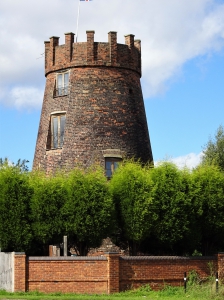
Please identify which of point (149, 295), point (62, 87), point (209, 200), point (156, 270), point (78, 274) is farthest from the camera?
point (62, 87)

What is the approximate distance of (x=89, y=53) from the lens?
141 ft

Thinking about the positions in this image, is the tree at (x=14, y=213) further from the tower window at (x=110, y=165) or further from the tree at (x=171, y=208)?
the tower window at (x=110, y=165)

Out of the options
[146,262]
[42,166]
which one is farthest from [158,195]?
[42,166]

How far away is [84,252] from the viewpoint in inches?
1388

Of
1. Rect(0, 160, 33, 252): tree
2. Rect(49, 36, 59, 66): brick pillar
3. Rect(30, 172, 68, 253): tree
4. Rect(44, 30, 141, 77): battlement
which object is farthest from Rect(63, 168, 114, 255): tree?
Rect(49, 36, 59, 66): brick pillar

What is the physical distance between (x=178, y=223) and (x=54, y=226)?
5.89m

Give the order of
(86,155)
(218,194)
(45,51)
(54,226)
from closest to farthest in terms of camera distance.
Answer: (54,226)
(218,194)
(86,155)
(45,51)

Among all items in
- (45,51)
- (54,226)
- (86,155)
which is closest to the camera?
(54,226)

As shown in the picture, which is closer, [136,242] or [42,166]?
[136,242]

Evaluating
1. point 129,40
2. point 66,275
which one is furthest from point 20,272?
point 129,40

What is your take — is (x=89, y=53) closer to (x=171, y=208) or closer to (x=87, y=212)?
(x=87, y=212)

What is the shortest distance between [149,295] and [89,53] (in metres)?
17.2

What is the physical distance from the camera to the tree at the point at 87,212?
112ft

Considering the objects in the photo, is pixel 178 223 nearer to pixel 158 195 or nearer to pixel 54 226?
pixel 158 195
